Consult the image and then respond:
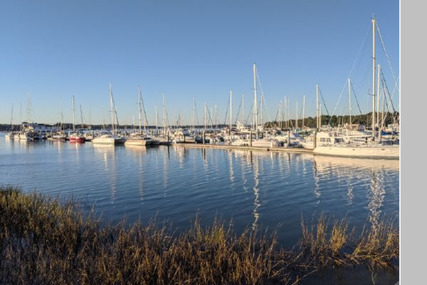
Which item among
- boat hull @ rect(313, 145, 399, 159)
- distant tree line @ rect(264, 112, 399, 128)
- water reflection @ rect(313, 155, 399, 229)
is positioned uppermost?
distant tree line @ rect(264, 112, 399, 128)

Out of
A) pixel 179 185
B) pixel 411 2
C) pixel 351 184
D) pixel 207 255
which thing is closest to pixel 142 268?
pixel 207 255

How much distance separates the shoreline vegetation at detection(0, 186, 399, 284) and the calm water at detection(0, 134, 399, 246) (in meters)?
2.16

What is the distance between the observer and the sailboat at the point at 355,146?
116 ft

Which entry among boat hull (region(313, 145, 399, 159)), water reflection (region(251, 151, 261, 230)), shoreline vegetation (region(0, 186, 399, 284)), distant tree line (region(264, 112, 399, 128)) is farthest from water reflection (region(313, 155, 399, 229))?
Answer: distant tree line (region(264, 112, 399, 128))

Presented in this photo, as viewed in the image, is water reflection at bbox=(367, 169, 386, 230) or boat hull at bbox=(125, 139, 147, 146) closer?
water reflection at bbox=(367, 169, 386, 230)

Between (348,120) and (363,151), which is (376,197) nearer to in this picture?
(363,151)

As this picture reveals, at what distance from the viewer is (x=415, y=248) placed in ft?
5.15

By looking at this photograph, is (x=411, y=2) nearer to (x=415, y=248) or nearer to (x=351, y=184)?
(x=415, y=248)

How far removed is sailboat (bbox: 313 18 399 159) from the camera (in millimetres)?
35256

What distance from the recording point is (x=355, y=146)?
37.6m

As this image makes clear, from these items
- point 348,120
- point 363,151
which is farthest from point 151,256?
point 348,120

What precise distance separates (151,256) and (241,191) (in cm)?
1348

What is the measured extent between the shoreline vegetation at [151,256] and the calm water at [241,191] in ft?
7.10

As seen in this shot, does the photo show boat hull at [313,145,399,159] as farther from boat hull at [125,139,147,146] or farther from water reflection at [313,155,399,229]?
boat hull at [125,139,147,146]
